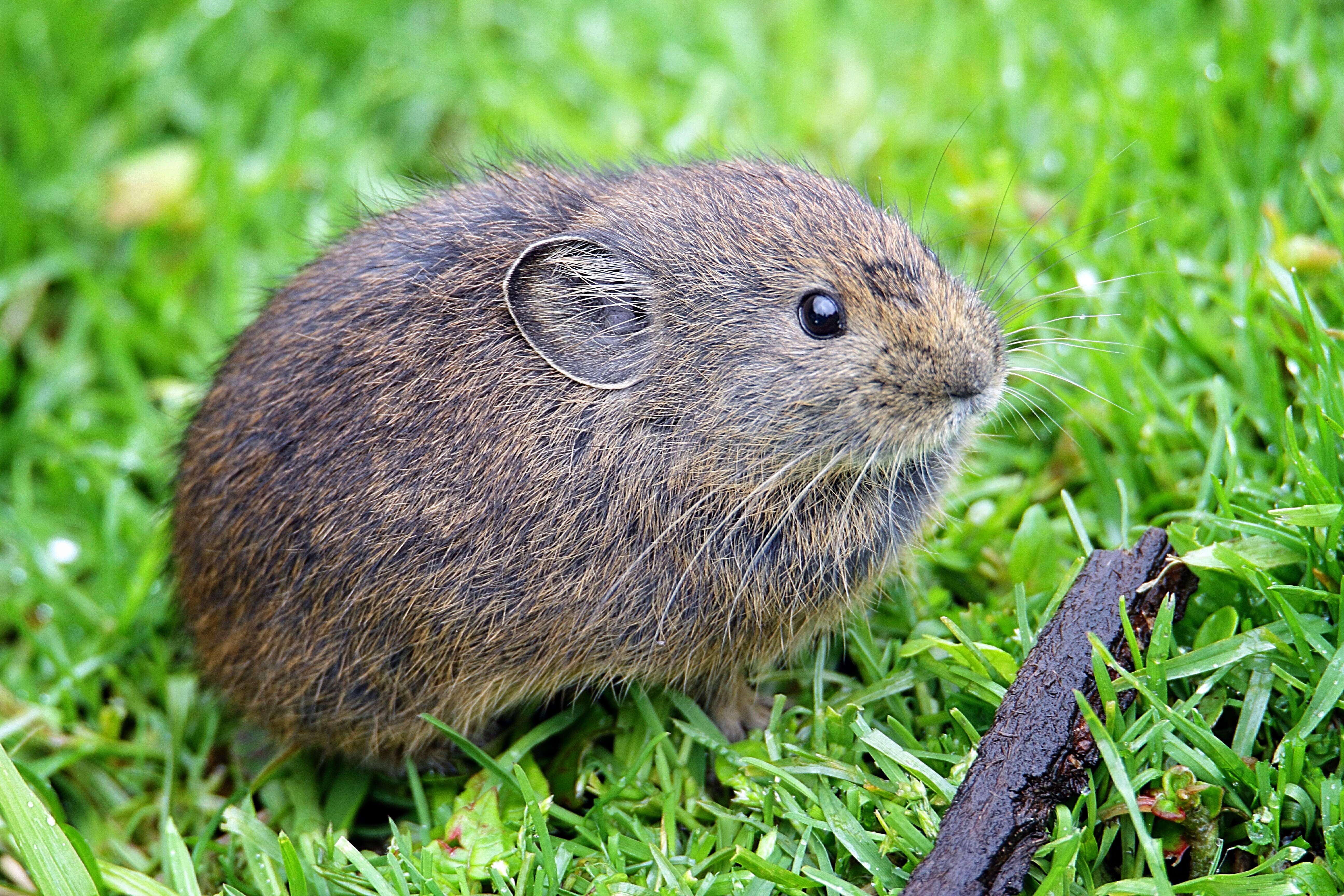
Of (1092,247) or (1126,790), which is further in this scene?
(1092,247)

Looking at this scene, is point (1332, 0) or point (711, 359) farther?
point (1332, 0)

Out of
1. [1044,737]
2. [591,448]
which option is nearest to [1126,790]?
[1044,737]

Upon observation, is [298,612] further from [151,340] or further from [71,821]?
[151,340]

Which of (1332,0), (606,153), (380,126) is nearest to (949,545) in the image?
(606,153)

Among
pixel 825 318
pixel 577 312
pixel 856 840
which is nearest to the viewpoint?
pixel 856 840

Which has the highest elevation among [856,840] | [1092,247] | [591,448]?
[1092,247]

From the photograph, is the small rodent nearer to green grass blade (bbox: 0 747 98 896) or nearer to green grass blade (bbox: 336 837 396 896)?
green grass blade (bbox: 336 837 396 896)

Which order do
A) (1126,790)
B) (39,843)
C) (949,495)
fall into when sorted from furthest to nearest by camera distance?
(949,495)
(39,843)
(1126,790)

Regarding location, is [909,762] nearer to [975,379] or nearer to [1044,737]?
[1044,737]
